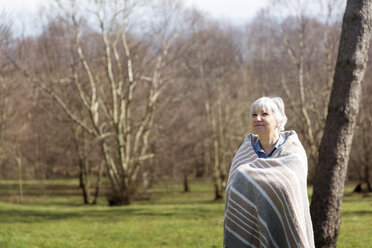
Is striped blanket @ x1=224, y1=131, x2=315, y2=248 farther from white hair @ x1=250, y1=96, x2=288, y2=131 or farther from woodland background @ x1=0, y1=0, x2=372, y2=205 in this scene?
woodland background @ x1=0, y1=0, x2=372, y2=205

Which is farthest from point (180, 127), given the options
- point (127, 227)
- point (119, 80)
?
point (127, 227)

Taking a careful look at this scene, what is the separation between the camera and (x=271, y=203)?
357 centimetres

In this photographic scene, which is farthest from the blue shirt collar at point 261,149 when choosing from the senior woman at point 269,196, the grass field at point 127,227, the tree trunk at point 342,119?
the grass field at point 127,227

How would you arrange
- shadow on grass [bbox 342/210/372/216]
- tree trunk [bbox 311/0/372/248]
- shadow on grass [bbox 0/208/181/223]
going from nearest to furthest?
tree trunk [bbox 311/0/372/248] < shadow on grass [bbox 342/210/372/216] < shadow on grass [bbox 0/208/181/223]

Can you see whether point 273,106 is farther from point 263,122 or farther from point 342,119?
point 342,119

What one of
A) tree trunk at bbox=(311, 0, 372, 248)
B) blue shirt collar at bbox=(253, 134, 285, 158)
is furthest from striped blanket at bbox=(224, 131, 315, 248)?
tree trunk at bbox=(311, 0, 372, 248)

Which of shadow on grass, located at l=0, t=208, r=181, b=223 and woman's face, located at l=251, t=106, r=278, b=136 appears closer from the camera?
woman's face, located at l=251, t=106, r=278, b=136

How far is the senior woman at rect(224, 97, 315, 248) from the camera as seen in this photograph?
3.57 meters

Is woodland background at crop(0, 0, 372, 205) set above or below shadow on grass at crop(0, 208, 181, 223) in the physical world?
above

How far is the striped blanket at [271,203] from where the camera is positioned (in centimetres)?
356

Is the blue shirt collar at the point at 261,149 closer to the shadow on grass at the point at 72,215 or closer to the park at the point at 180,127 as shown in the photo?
the park at the point at 180,127

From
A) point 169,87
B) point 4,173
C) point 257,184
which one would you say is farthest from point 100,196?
point 257,184

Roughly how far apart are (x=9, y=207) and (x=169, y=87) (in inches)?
413

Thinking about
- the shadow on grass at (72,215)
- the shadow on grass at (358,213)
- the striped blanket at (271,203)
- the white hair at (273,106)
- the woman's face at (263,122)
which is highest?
the white hair at (273,106)
